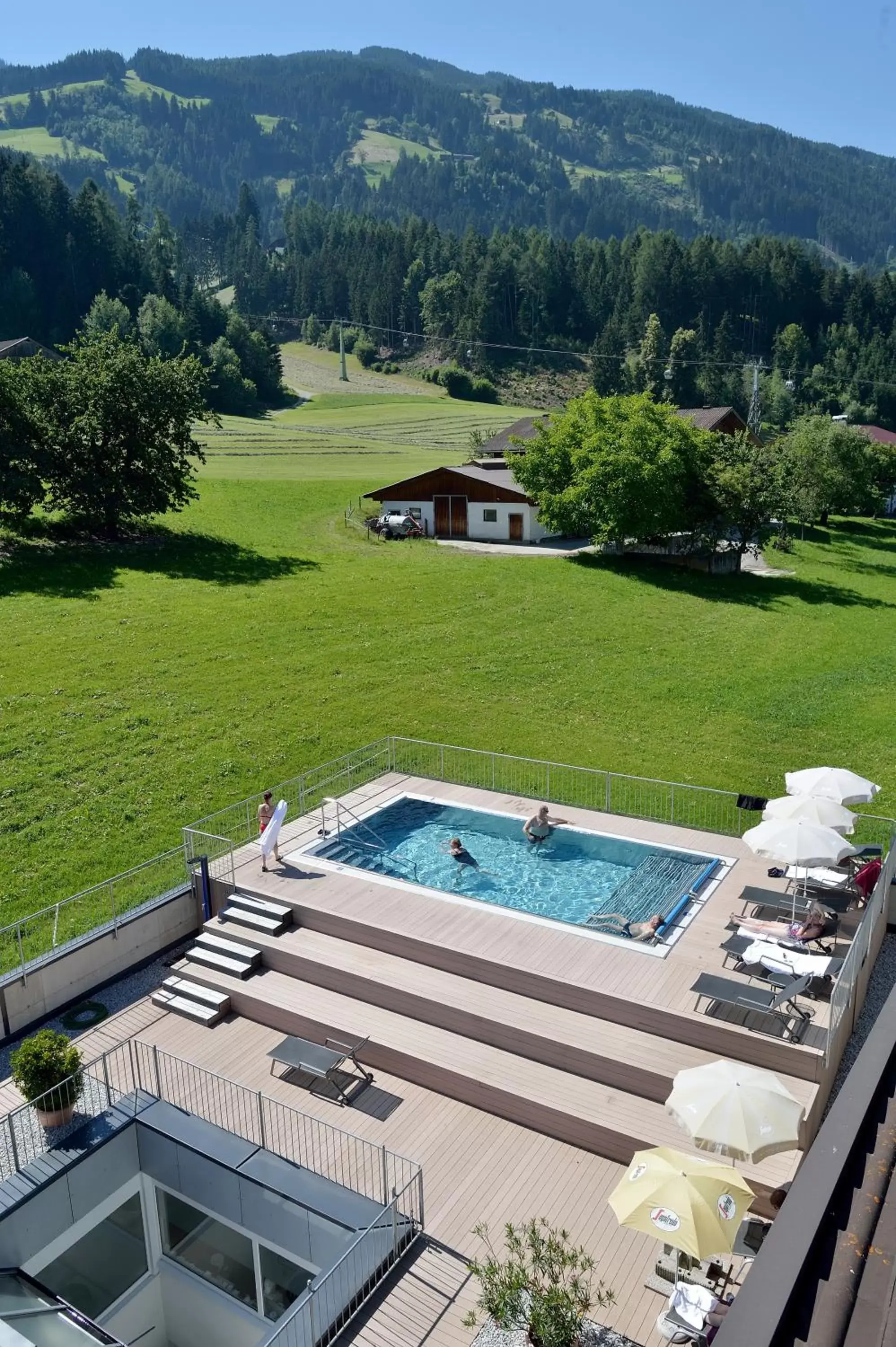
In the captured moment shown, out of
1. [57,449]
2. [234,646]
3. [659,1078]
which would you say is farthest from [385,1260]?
[57,449]

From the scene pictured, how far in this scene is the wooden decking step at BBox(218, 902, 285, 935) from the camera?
16.8 metres

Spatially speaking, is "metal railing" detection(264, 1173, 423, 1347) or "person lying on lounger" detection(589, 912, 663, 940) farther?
"person lying on lounger" detection(589, 912, 663, 940)

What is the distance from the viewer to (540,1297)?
8.77 metres

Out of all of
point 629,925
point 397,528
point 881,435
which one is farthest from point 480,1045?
point 881,435

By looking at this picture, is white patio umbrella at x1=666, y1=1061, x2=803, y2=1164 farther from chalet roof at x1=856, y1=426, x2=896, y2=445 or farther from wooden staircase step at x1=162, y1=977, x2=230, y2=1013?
chalet roof at x1=856, y1=426, x2=896, y2=445

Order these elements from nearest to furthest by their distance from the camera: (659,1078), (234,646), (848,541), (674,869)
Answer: (659,1078), (674,869), (234,646), (848,541)

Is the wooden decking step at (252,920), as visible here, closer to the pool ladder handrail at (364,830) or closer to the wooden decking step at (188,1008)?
the wooden decking step at (188,1008)

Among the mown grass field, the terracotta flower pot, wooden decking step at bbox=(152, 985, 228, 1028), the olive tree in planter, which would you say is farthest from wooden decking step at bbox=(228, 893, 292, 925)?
the olive tree in planter

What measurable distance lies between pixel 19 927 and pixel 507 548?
113 feet

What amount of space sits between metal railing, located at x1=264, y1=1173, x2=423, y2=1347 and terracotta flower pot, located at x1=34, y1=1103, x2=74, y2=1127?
428 cm

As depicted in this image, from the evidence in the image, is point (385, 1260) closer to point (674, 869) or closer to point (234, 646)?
point (674, 869)

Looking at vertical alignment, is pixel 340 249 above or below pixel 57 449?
above

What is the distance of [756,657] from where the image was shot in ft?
111

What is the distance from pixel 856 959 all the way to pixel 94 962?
1256 cm
